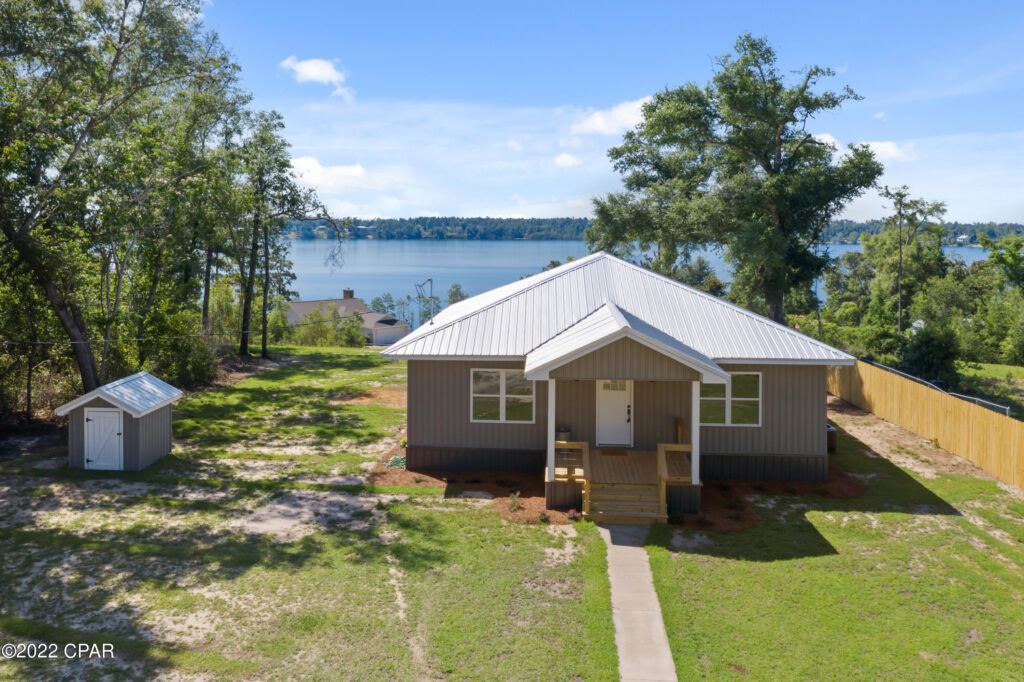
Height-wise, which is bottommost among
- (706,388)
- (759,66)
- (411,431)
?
(411,431)

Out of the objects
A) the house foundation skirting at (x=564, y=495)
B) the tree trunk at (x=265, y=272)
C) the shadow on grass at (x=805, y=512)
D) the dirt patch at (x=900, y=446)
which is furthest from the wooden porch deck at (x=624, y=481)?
the tree trunk at (x=265, y=272)

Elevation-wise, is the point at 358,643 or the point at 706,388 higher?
the point at 706,388

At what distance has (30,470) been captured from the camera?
1603 cm

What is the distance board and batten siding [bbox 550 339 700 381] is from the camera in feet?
44.4

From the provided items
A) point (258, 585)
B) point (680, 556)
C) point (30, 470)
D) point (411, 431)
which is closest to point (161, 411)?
point (30, 470)

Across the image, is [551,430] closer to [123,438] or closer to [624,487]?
[624,487]

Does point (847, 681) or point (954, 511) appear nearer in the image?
point (847, 681)

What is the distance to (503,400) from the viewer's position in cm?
1647

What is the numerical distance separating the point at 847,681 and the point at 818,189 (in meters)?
23.6

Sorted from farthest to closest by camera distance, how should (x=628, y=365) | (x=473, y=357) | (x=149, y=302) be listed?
1. (x=149, y=302)
2. (x=473, y=357)
3. (x=628, y=365)

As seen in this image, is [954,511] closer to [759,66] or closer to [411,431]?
[411,431]

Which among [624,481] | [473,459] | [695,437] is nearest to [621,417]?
[624,481]

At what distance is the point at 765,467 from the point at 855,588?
226 inches

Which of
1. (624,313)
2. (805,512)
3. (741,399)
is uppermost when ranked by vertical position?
(624,313)
